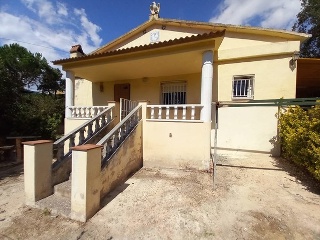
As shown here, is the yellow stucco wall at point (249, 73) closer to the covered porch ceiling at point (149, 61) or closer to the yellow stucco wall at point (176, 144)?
the yellow stucco wall at point (176, 144)

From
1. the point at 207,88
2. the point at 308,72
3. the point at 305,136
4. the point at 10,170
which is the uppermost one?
the point at 308,72


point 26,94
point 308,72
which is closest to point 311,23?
point 308,72

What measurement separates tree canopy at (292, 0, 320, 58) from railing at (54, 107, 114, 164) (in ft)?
62.3

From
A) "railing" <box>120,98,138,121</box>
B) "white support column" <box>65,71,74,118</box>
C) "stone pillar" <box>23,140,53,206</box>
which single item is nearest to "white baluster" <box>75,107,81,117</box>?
"white support column" <box>65,71,74,118</box>

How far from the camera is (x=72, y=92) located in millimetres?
7953

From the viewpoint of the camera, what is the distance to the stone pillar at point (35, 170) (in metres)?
4.04

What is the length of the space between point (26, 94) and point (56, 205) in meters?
15.5

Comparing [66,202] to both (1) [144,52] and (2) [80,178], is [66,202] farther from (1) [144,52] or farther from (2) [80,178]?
(1) [144,52]

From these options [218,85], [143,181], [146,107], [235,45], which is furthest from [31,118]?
[235,45]

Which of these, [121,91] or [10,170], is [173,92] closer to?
[121,91]

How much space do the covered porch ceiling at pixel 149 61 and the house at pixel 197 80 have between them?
30mm

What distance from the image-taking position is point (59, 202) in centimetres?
410

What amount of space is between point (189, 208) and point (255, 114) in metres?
5.30

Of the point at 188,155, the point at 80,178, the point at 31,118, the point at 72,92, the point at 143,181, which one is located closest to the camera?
the point at 80,178
